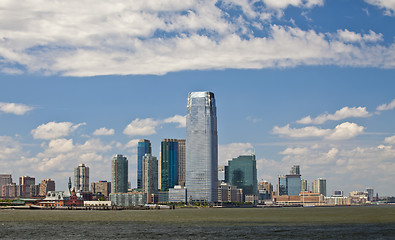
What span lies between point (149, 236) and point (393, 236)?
55.5 meters

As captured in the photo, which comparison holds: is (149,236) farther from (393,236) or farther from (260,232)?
(393,236)

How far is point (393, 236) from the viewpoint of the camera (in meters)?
132

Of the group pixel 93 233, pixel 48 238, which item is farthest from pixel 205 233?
pixel 48 238

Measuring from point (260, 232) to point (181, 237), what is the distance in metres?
24.2

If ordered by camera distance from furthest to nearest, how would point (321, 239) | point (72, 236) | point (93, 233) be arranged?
point (93, 233), point (72, 236), point (321, 239)

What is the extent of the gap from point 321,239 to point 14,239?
2608 inches

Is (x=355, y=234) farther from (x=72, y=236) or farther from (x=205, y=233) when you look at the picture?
(x=72, y=236)

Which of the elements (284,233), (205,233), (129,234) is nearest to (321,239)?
(284,233)

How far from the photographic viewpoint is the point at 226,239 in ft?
411

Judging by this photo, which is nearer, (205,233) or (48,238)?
(48,238)

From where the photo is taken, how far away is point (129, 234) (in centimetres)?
13875

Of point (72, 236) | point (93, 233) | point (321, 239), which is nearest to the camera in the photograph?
point (321, 239)

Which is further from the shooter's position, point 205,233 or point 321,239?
point 205,233

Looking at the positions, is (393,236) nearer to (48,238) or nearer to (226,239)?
(226,239)
